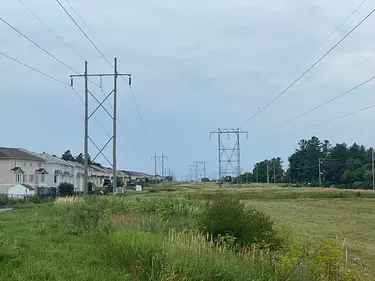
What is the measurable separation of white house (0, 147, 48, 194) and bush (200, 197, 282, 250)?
2677 inches

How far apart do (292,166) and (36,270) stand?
141018 millimetres

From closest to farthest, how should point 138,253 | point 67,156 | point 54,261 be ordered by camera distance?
point 138,253
point 54,261
point 67,156

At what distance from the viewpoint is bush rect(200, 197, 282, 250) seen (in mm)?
15781

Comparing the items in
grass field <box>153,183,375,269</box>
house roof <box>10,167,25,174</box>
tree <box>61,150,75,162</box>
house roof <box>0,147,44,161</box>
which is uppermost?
tree <box>61,150,75,162</box>

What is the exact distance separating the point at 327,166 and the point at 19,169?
268ft

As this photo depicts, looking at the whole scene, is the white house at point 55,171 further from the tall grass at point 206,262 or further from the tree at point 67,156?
the tall grass at point 206,262

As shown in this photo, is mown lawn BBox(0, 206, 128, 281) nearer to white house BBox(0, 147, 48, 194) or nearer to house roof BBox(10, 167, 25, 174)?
house roof BBox(10, 167, 25, 174)

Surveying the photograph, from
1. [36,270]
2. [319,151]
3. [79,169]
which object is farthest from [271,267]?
[319,151]

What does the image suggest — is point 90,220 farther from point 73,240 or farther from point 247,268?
point 247,268

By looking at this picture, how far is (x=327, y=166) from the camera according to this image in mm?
136500

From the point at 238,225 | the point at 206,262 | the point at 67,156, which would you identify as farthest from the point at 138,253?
the point at 67,156

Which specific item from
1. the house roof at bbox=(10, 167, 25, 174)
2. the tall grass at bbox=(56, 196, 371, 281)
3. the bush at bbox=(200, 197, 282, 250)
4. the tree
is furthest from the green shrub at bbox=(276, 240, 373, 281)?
the tree

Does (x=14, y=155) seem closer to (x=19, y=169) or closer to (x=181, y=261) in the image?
(x=19, y=169)

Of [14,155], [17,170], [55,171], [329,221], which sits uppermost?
[14,155]
